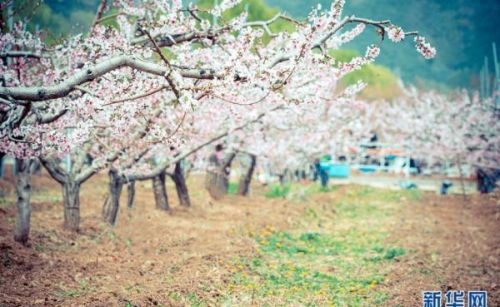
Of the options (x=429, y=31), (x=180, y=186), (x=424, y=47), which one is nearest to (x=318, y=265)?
(x=424, y=47)

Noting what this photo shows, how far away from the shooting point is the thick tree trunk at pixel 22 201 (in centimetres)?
913

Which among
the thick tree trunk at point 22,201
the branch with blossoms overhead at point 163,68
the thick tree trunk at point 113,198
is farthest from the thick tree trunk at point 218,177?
the branch with blossoms overhead at point 163,68

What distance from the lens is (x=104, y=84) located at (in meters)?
6.48

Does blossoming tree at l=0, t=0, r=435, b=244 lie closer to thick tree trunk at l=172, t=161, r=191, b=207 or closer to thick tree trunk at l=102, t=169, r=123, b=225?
thick tree trunk at l=102, t=169, r=123, b=225

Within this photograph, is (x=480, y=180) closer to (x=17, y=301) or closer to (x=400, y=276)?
(x=400, y=276)

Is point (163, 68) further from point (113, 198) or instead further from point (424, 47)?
point (113, 198)

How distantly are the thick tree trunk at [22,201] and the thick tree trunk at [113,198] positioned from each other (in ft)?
7.63

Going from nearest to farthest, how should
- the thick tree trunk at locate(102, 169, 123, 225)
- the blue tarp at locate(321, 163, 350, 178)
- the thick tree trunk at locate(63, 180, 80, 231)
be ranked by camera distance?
the thick tree trunk at locate(63, 180, 80, 231) → the thick tree trunk at locate(102, 169, 123, 225) → the blue tarp at locate(321, 163, 350, 178)

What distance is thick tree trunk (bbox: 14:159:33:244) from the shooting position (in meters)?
9.13

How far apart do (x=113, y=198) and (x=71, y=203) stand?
1324 mm

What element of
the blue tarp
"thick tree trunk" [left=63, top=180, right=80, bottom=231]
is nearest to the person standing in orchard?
"thick tree trunk" [left=63, top=180, right=80, bottom=231]

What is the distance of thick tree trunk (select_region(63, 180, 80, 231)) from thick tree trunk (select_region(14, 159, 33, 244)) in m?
1.19

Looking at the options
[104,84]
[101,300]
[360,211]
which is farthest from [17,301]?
[360,211]

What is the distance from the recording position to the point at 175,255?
9484 millimetres
